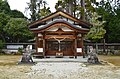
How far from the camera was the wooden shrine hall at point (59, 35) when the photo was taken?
78.6ft

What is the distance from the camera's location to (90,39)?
3550 cm

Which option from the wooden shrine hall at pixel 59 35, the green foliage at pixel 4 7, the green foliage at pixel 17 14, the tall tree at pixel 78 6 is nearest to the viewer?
the wooden shrine hall at pixel 59 35

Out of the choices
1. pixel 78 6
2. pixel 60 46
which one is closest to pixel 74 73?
pixel 60 46

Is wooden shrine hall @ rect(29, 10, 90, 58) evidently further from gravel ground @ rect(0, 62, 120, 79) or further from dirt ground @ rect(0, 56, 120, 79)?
gravel ground @ rect(0, 62, 120, 79)

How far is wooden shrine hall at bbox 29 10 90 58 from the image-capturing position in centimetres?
2395

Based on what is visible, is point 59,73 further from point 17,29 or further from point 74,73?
point 17,29

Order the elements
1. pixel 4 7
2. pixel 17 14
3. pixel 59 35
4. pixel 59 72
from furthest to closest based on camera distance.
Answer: pixel 17 14 → pixel 4 7 → pixel 59 35 → pixel 59 72

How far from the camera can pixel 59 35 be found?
24562 millimetres

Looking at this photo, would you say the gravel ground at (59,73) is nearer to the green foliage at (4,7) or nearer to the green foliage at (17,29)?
the green foliage at (17,29)

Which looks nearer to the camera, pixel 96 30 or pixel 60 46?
pixel 60 46

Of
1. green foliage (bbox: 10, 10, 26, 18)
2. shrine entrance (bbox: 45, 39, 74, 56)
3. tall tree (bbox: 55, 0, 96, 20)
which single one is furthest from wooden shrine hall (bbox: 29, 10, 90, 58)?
green foliage (bbox: 10, 10, 26, 18)

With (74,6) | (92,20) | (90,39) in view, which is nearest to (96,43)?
(90,39)

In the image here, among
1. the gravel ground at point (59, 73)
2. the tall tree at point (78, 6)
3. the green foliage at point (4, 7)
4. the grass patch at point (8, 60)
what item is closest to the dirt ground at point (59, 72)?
the gravel ground at point (59, 73)

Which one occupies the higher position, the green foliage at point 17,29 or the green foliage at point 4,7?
the green foliage at point 4,7
